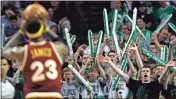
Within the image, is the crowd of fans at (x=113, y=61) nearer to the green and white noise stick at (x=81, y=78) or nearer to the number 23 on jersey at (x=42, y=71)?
the green and white noise stick at (x=81, y=78)

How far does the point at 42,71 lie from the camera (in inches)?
317

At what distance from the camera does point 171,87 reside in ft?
37.3

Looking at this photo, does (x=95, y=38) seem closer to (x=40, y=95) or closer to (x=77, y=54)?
(x=77, y=54)

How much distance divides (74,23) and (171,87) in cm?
397

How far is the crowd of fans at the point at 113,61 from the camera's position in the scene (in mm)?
11148

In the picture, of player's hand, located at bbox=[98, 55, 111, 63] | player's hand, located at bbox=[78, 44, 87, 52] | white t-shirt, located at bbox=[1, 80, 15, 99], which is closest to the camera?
white t-shirt, located at bbox=[1, 80, 15, 99]

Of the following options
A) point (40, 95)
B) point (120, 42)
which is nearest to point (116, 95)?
point (120, 42)

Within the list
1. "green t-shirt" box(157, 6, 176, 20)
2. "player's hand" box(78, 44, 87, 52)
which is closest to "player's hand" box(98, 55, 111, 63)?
"player's hand" box(78, 44, 87, 52)

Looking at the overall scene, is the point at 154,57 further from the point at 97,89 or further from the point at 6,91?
the point at 6,91

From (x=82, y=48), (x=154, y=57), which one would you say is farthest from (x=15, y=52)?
(x=82, y=48)

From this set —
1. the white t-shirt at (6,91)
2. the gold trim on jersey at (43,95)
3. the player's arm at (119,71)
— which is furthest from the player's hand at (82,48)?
the gold trim on jersey at (43,95)

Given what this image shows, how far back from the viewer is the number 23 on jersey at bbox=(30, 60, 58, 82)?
8039mm

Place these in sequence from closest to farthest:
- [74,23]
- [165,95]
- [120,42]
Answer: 1. [165,95]
2. [120,42]
3. [74,23]

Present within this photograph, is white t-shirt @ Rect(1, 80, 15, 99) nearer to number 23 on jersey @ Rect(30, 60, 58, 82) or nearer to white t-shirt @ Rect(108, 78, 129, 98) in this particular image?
number 23 on jersey @ Rect(30, 60, 58, 82)
